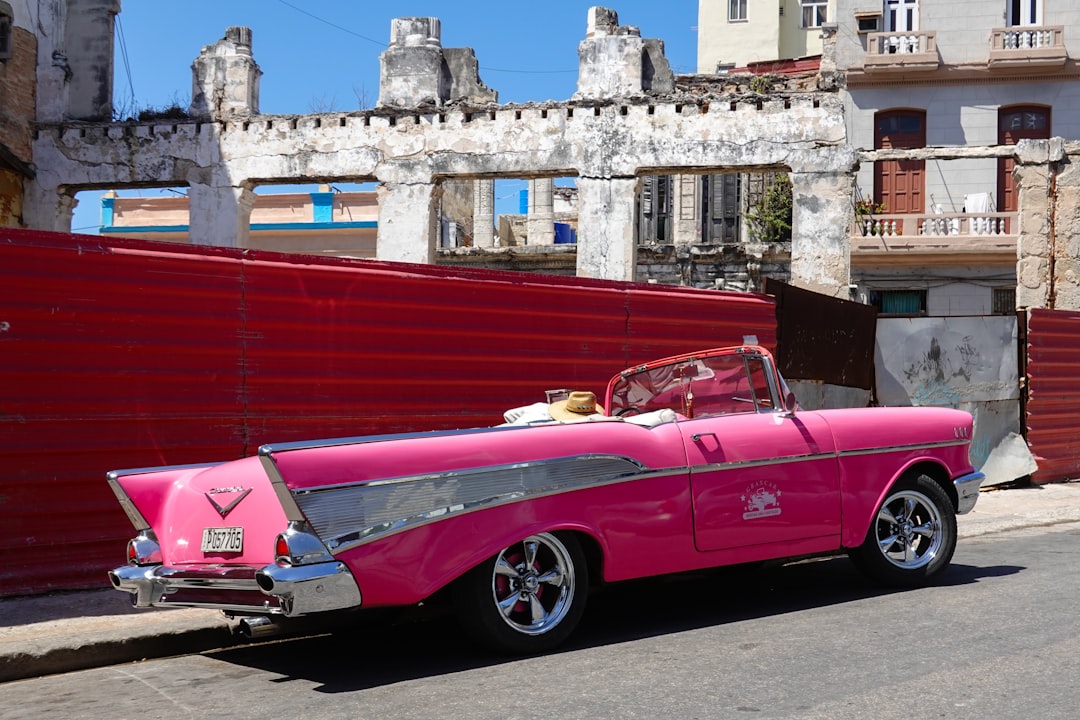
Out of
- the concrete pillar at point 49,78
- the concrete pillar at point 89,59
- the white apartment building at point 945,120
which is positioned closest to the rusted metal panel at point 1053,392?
the concrete pillar at point 89,59

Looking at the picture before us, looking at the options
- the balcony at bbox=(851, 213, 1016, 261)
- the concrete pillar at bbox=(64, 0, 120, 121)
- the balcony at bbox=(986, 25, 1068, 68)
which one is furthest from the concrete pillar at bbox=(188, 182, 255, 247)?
the balcony at bbox=(986, 25, 1068, 68)

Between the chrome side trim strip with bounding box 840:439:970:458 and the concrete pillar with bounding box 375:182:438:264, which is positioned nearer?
the chrome side trim strip with bounding box 840:439:970:458

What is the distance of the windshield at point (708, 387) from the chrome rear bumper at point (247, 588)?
252 centimetres

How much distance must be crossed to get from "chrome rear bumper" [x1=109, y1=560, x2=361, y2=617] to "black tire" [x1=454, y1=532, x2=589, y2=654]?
64cm

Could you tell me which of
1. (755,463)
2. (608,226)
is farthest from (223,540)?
(608,226)

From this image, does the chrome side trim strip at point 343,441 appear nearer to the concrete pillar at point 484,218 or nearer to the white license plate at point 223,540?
the white license plate at point 223,540

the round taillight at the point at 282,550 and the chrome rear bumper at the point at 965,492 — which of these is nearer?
the round taillight at the point at 282,550

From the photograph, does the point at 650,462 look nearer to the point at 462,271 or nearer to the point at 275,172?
the point at 462,271

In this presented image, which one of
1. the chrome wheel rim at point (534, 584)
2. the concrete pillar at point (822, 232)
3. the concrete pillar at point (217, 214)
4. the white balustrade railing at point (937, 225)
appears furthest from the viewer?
the white balustrade railing at point (937, 225)

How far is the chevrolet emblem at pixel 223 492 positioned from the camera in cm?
515

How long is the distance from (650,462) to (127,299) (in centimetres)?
351

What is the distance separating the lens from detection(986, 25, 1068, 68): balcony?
28828 mm

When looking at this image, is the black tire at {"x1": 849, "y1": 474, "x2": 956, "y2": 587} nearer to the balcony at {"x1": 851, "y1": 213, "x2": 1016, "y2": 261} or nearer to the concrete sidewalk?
the concrete sidewalk

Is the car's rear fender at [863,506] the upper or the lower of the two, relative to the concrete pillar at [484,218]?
lower
